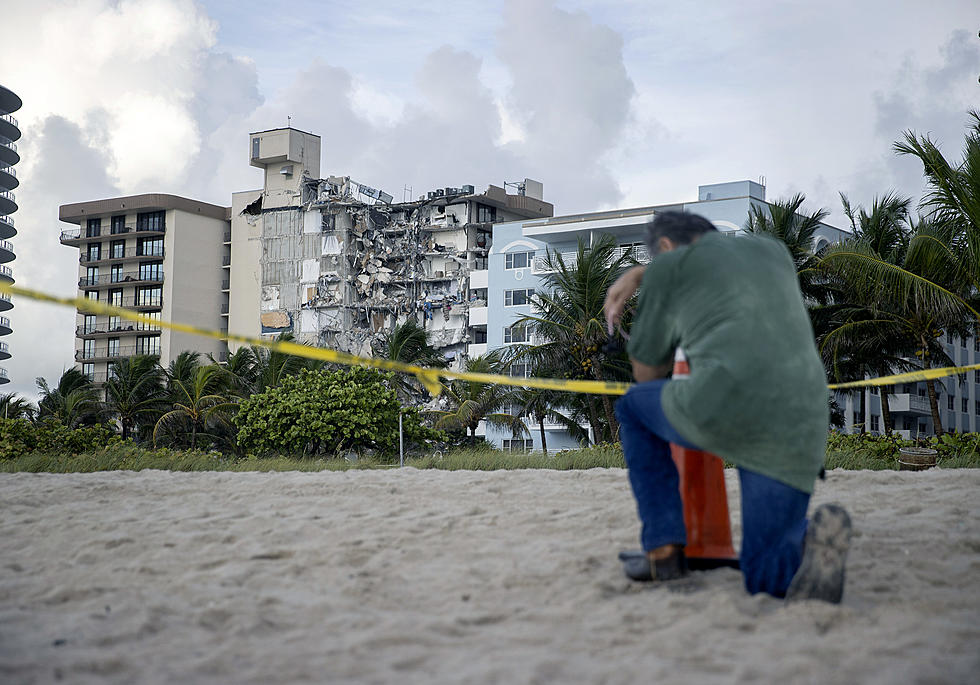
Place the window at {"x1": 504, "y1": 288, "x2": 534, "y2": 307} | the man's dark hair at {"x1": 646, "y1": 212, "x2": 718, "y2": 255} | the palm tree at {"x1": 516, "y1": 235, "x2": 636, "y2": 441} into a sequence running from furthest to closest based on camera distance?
the window at {"x1": 504, "y1": 288, "x2": 534, "y2": 307}
the palm tree at {"x1": 516, "y1": 235, "x2": 636, "y2": 441}
the man's dark hair at {"x1": 646, "y1": 212, "x2": 718, "y2": 255}

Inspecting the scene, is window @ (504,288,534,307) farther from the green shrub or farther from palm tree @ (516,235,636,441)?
the green shrub

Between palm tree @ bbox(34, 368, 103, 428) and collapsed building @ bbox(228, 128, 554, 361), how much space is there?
51.4 feet

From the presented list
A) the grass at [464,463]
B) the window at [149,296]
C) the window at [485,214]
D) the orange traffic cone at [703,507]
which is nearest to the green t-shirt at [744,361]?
the orange traffic cone at [703,507]

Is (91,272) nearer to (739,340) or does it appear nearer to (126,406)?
(126,406)

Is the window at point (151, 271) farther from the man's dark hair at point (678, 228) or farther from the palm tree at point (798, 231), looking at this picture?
the man's dark hair at point (678, 228)

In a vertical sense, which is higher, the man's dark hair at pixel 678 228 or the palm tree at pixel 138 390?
the palm tree at pixel 138 390

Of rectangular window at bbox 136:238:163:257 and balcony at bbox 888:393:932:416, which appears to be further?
rectangular window at bbox 136:238:163:257

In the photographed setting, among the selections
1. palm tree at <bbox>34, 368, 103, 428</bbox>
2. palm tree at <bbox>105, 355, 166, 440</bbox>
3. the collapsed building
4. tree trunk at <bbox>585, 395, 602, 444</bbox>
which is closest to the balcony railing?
the collapsed building

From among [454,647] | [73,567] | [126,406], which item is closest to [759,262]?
[454,647]

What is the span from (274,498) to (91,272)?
262ft

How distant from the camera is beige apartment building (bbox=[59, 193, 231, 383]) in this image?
74250 millimetres

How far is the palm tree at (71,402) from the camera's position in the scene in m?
51.7

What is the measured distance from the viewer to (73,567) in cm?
457

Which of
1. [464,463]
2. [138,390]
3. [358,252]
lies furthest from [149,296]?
[464,463]
